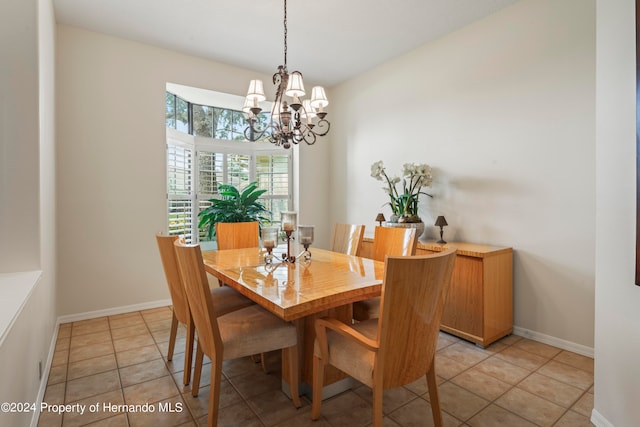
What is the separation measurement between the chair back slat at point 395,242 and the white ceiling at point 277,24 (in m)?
1.99

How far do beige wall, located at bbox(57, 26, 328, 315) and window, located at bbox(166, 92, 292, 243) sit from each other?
1.51ft

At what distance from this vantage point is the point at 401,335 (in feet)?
4.38

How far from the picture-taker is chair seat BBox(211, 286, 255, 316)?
87.7 inches

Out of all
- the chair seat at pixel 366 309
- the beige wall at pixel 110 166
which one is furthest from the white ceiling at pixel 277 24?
the chair seat at pixel 366 309

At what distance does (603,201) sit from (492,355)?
1423mm

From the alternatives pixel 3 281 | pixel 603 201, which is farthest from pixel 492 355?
pixel 3 281

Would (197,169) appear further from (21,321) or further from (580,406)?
(580,406)

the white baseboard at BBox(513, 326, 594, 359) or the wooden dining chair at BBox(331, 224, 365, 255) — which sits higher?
the wooden dining chair at BBox(331, 224, 365, 255)

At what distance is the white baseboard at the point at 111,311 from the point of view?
317cm

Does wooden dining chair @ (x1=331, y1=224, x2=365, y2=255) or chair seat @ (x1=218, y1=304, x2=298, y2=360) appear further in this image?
wooden dining chair @ (x1=331, y1=224, x2=365, y2=255)

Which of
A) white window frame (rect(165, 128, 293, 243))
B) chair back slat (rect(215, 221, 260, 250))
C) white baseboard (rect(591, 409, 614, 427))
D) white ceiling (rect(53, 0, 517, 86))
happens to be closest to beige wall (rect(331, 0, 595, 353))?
white ceiling (rect(53, 0, 517, 86))

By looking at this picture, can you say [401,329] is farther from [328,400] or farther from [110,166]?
[110,166]

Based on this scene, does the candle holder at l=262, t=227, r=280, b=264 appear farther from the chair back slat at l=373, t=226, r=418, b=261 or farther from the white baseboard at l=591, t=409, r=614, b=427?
the white baseboard at l=591, t=409, r=614, b=427

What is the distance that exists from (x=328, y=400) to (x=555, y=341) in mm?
1978
